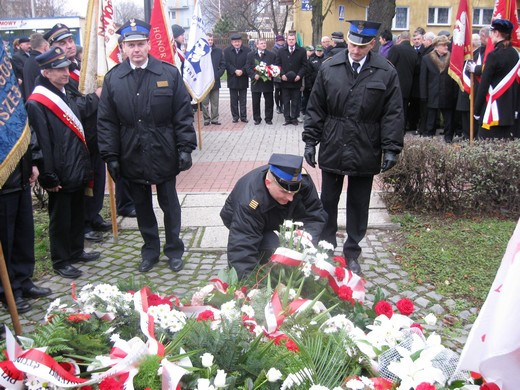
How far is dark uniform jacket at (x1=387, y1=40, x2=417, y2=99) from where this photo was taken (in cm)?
1099

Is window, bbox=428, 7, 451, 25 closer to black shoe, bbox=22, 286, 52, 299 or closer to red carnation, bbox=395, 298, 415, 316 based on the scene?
black shoe, bbox=22, 286, 52, 299

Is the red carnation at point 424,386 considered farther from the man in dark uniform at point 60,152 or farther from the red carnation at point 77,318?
the man in dark uniform at point 60,152

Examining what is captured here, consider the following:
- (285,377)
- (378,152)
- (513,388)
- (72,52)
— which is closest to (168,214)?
(378,152)

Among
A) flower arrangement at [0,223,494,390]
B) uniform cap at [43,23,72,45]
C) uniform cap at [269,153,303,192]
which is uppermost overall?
uniform cap at [43,23,72,45]

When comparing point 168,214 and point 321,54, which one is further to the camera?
point 321,54

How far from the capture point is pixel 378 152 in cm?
482

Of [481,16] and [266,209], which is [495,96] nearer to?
[266,209]

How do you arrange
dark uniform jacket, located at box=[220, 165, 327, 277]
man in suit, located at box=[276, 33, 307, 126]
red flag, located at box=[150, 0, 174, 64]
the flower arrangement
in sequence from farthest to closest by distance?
man in suit, located at box=[276, 33, 307, 126] < red flag, located at box=[150, 0, 174, 64] < dark uniform jacket, located at box=[220, 165, 327, 277] < the flower arrangement

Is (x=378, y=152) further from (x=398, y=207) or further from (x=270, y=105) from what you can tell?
(x=270, y=105)

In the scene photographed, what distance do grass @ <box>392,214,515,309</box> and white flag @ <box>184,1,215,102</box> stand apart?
16.1ft

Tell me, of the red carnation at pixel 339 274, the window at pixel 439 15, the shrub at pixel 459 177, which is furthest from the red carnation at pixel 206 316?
the window at pixel 439 15

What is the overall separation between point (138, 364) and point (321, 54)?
41.2 feet

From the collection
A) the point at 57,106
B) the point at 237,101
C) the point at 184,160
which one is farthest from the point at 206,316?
the point at 237,101

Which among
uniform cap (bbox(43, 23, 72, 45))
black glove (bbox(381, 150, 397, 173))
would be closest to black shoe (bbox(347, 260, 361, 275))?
black glove (bbox(381, 150, 397, 173))
